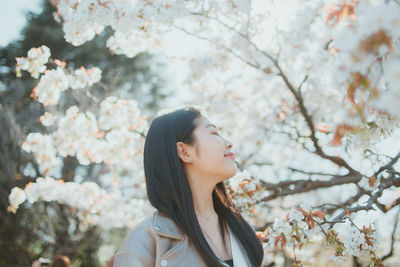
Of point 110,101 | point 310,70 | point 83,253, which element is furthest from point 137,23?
point 83,253

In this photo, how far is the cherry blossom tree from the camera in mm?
845

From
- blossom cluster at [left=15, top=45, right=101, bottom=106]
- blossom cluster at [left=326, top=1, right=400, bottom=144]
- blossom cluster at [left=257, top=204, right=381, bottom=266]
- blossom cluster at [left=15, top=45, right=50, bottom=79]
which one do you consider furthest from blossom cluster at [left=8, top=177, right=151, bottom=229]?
blossom cluster at [left=326, top=1, right=400, bottom=144]

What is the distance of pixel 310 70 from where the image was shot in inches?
141

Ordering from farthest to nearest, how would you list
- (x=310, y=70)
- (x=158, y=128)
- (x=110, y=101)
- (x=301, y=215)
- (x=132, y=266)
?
1. (x=310, y=70)
2. (x=110, y=101)
3. (x=158, y=128)
4. (x=301, y=215)
5. (x=132, y=266)

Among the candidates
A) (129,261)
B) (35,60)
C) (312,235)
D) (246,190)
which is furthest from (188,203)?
(35,60)

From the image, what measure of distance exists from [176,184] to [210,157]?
18cm

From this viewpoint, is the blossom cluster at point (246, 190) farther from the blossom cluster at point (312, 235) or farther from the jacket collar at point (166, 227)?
the jacket collar at point (166, 227)

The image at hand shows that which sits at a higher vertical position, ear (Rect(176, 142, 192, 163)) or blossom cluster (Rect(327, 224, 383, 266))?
ear (Rect(176, 142, 192, 163))

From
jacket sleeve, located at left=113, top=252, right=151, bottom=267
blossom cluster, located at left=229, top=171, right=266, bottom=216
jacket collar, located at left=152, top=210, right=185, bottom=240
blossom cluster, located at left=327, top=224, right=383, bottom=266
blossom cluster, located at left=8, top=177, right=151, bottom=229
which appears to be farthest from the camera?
blossom cluster, located at left=8, top=177, right=151, bottom=229

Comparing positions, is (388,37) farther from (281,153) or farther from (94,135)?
(281,153)

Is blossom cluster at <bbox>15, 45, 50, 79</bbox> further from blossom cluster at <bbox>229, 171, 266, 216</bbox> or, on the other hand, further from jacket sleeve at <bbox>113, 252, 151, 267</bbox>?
jacket sleeve at <bbox>113, 252, 151, 267</bbox>

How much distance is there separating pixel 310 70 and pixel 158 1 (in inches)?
65.7

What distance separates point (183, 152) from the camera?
5.10 feet

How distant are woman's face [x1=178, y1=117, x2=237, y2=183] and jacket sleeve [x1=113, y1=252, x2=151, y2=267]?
17.2 inches
